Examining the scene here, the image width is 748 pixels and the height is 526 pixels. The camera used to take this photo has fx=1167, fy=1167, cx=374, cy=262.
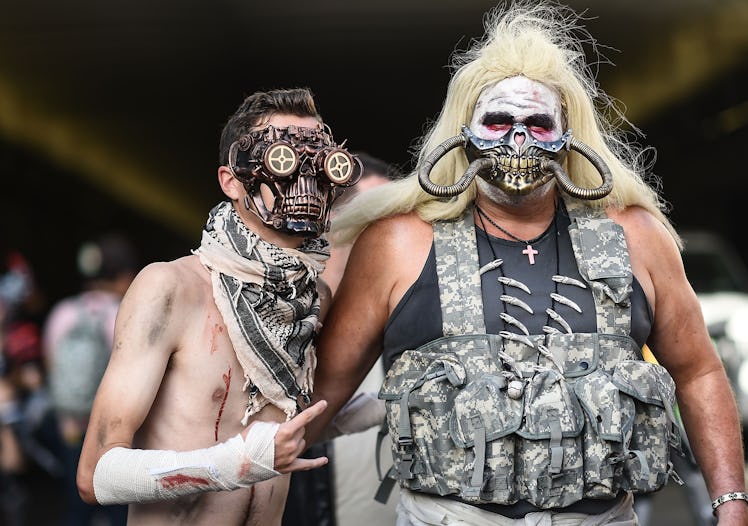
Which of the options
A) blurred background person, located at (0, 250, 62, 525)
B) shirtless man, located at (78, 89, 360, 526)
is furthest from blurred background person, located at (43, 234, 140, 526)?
shirtless man, located at (78, 89, 360, 526)

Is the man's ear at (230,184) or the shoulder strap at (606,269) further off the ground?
the man's ear at (230,184)

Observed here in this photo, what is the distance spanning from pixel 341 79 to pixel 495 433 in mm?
12950

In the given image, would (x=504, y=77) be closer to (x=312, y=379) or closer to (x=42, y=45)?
(x=312, y=379)

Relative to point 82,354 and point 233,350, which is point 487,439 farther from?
point 82,354

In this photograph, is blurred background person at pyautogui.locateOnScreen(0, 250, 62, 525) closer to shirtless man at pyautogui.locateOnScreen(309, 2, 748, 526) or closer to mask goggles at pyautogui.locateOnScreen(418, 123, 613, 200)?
shirtless man at pyautogui.locateOnScreen(309, 2, 748, 526)

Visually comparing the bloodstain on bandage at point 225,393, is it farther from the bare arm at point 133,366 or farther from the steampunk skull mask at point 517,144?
the steampunk skull mask at point 517,144

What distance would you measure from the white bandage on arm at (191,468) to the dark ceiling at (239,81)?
797 centimetres

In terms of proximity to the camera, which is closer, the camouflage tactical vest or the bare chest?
the bare chest

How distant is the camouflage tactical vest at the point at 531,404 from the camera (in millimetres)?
3434

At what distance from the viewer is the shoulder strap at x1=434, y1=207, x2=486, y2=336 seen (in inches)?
140

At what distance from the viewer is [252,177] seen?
338cm

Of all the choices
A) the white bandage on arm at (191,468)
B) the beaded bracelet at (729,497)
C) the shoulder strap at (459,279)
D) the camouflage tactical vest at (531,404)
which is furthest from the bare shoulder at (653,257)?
the white bandage on arm at (191,468)

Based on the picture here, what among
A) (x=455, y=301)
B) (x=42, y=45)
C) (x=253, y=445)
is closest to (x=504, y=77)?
(x=455, y=301)

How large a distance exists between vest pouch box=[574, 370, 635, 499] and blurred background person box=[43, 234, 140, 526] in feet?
10.6
